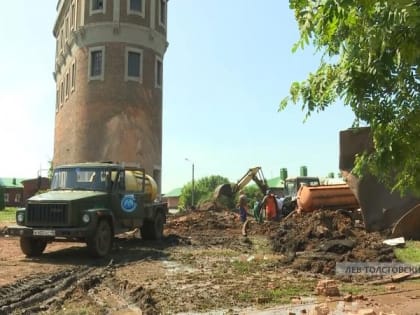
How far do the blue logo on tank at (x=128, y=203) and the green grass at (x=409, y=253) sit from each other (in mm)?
7111

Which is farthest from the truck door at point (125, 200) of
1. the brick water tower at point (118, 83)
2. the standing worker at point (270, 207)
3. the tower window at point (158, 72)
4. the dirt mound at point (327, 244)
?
the tower window at point (158, 72)

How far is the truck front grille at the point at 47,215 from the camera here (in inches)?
521

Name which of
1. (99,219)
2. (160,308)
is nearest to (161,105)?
(99,219)

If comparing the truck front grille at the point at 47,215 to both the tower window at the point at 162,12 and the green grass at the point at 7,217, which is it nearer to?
the green grass at the point at 7,217

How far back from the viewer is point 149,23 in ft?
135

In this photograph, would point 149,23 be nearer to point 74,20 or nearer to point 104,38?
point 104,38

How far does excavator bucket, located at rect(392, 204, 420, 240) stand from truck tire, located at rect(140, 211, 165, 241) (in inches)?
297

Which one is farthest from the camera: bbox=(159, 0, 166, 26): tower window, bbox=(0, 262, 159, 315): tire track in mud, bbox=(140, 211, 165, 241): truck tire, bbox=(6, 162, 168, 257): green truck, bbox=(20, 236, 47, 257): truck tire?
bbox=(159, 0, 166, 26): tower window

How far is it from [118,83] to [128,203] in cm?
2582

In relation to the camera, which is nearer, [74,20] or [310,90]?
[310,90]

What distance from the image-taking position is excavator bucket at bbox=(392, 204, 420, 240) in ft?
46.8

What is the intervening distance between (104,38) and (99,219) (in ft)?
95.0

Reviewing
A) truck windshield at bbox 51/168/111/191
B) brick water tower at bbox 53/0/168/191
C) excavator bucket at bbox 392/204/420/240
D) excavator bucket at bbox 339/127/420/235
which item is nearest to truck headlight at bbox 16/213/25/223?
truck windshield at bbox 51/168/111/191

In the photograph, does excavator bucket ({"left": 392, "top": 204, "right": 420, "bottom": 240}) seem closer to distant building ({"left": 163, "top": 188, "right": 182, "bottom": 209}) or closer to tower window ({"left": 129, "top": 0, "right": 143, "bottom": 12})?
tower window ({"left": 129, "top": 0, "right": 143, "bottom": 12})
